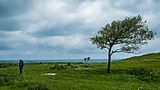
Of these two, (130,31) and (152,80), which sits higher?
(130,31)

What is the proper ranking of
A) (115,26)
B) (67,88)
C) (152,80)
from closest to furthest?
(67,88), (152,80), (115,26)

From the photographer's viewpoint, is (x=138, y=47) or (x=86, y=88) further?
(x=138, y=47)

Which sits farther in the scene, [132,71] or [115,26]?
[115,26]

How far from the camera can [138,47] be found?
276 ft

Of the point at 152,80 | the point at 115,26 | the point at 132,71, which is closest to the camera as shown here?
the point at 152,80

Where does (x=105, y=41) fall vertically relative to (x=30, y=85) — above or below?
above

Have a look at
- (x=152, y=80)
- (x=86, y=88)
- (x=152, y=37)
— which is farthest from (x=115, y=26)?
(x=86, y=88)

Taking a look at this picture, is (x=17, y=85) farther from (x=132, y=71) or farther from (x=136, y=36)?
(x=136, y=36)

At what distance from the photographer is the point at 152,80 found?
206 ft

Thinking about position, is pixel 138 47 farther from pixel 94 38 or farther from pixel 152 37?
pixel 94 38

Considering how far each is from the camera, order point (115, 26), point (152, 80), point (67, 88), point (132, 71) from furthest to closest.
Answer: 1. point (115, 26)
2. point (132, 71)
3. point (152, 80)
4. point (67, 88)

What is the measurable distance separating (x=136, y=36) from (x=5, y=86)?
146 ft

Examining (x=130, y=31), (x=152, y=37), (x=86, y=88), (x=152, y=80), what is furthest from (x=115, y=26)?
(x=86, y=88)

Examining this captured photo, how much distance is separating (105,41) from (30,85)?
42.8 meters
